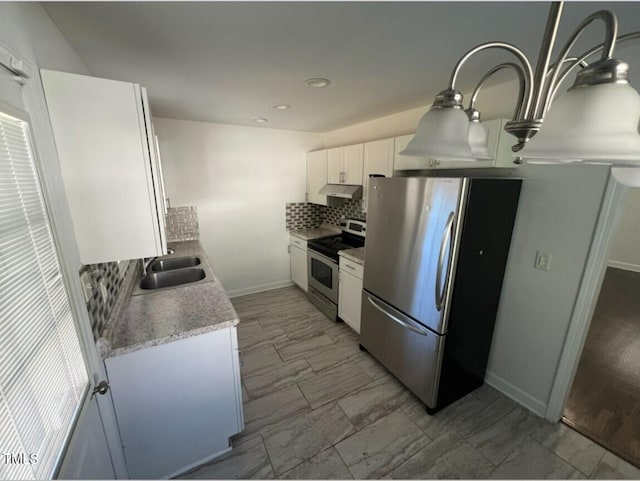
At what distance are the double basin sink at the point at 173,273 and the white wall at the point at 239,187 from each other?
0.77 metres

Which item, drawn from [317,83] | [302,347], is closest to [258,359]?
[302,347]

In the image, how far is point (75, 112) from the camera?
3.43 ft

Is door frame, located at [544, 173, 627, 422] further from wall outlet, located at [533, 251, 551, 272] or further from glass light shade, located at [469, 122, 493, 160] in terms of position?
glass light shade, located at [469, 122, 493, 160]

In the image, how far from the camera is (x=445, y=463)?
1.57 metres

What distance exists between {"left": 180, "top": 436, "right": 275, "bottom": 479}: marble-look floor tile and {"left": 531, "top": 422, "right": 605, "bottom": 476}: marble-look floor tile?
1.78 meters

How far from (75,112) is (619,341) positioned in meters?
4.60

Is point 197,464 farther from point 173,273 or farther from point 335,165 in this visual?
point 335,165

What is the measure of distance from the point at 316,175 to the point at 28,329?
3229 mm

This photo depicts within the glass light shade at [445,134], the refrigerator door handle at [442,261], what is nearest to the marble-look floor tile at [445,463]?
the refrigerator door handle at [442,261]

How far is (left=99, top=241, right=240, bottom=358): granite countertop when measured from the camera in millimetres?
1280

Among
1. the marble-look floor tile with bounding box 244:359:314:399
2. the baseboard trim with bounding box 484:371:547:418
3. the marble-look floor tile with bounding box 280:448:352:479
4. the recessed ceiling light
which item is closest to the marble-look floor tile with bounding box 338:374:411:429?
the marble-look floor tile with bounding box 280:448:352:479

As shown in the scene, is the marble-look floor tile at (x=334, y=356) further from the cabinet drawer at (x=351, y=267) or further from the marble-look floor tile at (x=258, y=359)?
the cabinet drawer at (x=351, y=267)

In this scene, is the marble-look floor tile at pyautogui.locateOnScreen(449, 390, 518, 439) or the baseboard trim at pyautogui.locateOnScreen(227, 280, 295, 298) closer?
the marble-look floor tile at pyautogui.locateOnScreen(449, 390, 518, 439)

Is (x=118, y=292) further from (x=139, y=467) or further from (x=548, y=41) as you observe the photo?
(x=548, y=41)
